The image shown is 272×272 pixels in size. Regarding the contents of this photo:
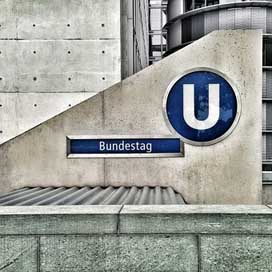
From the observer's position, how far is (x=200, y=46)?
690 centimetres

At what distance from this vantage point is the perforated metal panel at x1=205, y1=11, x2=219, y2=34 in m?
14.7

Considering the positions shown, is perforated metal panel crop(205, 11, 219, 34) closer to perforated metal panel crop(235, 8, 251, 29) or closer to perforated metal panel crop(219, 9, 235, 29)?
perforated metal panel crop(219, 9, 235, 29)

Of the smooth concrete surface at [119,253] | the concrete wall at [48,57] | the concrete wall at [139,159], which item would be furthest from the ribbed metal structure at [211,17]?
the smooth concrete surface at [119,253]

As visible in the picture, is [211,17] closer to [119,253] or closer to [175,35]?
[175,35]

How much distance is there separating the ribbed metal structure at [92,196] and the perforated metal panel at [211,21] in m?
10.9

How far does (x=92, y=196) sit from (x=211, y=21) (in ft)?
40.7

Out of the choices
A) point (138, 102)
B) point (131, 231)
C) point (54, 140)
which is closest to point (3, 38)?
→ point (54, 140)

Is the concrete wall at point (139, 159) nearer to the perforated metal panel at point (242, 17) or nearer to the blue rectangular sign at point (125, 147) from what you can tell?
the blue rectangular sign at point (125, 147)

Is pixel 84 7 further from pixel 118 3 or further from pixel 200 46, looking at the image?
pixel 200 46

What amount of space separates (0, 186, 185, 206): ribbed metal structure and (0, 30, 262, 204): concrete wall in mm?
305

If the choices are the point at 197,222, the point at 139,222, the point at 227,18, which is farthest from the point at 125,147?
the point at 227,18

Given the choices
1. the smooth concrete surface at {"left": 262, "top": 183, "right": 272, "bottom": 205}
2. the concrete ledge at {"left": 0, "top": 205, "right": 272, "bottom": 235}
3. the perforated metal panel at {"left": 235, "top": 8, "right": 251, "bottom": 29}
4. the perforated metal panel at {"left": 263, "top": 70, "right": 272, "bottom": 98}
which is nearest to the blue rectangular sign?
the smooth concrete surface at {"left": 262, "top": 183, "right": 272, "bottom": 205}

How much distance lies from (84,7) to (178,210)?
8787 millimetres

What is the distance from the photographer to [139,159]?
22.3 feet
